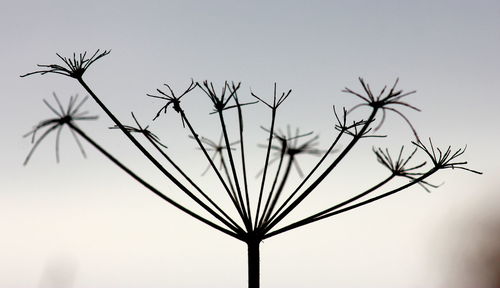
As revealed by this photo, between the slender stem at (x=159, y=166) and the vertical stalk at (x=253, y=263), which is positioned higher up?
the slender stem at (x=159, y=166)

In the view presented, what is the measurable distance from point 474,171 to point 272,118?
2950 mm

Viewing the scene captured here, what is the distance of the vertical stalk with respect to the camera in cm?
479

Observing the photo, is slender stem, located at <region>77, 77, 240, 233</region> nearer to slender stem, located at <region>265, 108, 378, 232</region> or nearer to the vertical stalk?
the vertical stalk

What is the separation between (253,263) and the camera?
16.1 feet

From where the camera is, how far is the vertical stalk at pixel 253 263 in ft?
15.7

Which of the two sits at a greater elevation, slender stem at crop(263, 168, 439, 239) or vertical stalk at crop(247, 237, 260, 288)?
slender stem at crop(263, 168, 439, 239)

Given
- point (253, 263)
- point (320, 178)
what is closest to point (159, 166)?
point (253, 263)

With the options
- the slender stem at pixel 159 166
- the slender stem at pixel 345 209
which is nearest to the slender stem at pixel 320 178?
the slender stem at pixel 345 209

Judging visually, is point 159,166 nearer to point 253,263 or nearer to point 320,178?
point 253,263

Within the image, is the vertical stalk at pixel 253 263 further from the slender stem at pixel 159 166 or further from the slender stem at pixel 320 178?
the slender stem at pixel 159 166

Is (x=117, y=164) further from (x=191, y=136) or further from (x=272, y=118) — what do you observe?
(x=272, y=118)

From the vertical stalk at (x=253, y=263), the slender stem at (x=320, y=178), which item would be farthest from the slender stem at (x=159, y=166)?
the slender stem at (x=320, y=178)

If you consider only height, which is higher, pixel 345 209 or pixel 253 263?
pixel 345 209

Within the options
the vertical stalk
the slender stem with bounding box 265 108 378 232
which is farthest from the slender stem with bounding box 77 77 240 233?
the slender stem with bounding box 265 108 378 232
